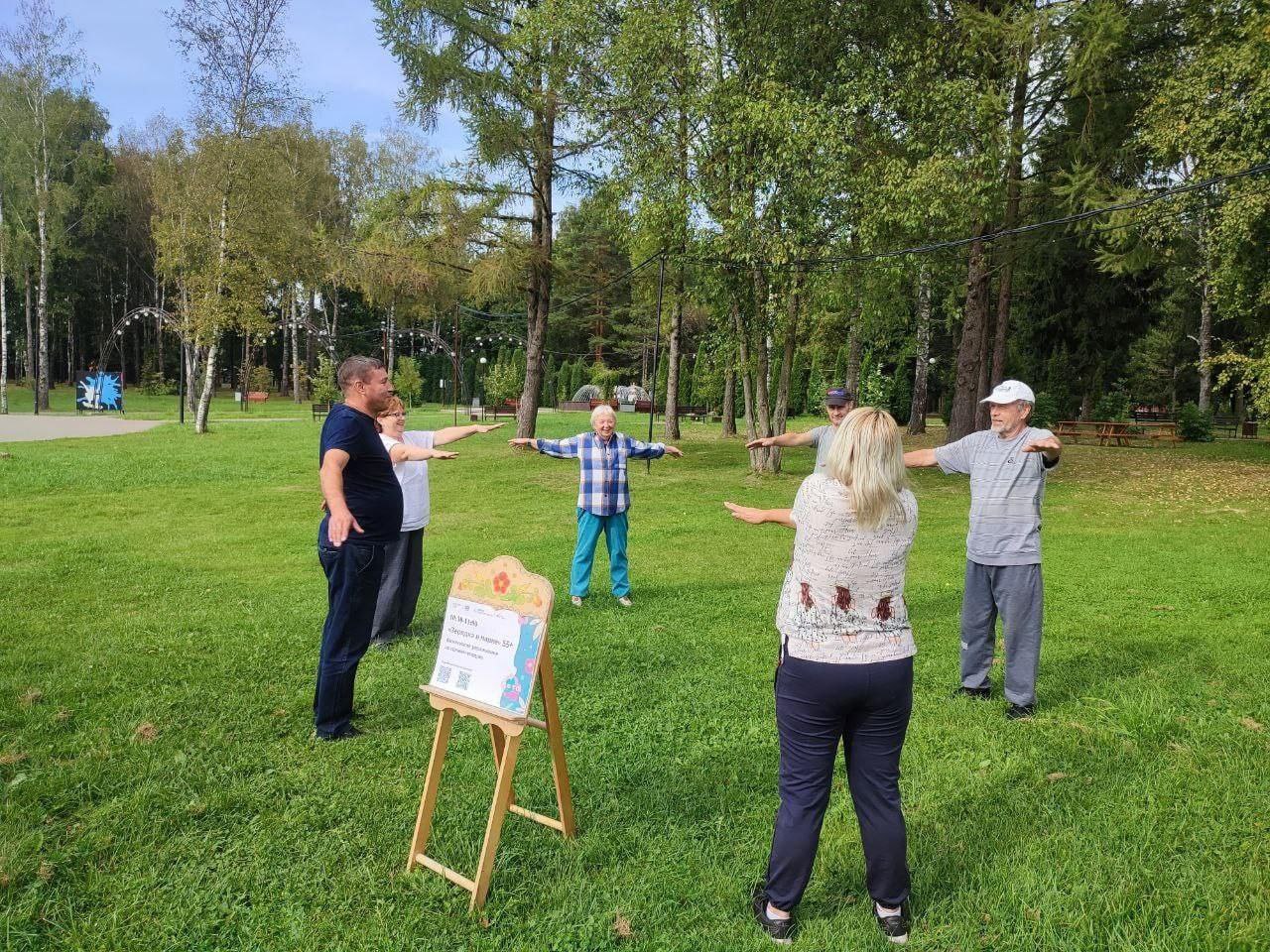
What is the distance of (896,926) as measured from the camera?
282 centimetres

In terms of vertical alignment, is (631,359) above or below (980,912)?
above

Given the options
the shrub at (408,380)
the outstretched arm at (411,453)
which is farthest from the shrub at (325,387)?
the outstretched arm at (411,453)

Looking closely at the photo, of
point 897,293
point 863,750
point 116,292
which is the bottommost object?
point 863,750

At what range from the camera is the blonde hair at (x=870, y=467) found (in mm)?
2609

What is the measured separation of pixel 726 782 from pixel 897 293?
64.3 ft

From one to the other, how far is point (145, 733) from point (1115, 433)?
87.0 feet

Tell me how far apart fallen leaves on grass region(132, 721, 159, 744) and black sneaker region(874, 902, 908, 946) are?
3.69 metres

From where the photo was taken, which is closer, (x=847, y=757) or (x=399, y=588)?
(x=847, y=757)

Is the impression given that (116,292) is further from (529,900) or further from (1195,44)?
(529,900)

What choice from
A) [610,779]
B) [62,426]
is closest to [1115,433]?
[610,779]

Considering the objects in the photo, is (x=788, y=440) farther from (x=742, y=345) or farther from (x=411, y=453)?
(x=742, y=345)

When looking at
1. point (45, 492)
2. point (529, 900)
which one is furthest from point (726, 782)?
point (45, 492)

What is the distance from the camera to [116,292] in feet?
175

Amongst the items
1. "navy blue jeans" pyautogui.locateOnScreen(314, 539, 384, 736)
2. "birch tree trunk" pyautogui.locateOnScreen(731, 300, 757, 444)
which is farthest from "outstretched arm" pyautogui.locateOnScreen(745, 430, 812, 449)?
"birch tree trunk" pyautogui.locateOnScreen(731, 300, 757, 444)
